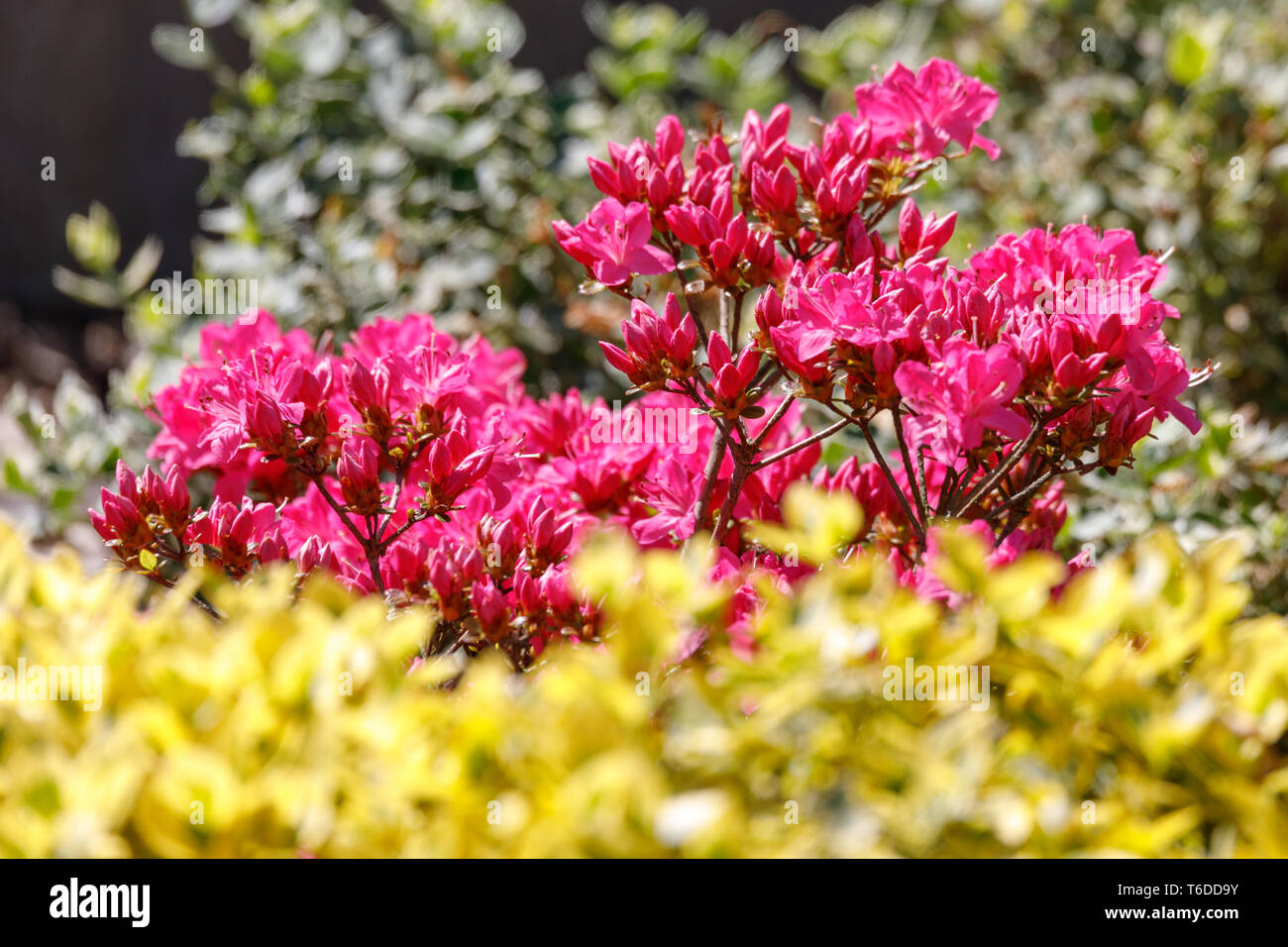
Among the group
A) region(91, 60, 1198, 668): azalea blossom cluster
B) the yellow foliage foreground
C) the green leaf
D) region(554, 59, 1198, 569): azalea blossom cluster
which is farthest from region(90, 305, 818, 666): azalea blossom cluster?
the green leaf

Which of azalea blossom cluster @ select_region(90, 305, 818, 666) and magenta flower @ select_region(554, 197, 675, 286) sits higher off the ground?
magenta flower @ select_region(554, 197, 675, 286)

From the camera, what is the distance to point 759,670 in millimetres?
883

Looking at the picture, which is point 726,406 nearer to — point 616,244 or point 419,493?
point 616,244

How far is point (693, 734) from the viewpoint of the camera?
0.85 meters

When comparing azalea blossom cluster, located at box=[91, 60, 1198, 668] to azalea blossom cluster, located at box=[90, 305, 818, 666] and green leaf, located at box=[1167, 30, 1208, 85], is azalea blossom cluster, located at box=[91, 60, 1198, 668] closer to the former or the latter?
azalea blossom cluster, located at box=[90, 305, 818, 666]

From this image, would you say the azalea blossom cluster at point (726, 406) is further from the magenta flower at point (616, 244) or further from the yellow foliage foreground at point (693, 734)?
the yellow foliage foreground at point (693, 734)

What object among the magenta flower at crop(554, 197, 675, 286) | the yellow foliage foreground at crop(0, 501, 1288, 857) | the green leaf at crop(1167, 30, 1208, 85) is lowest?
the yellow foliage foreground at crop(0, 501, 1288, 857)

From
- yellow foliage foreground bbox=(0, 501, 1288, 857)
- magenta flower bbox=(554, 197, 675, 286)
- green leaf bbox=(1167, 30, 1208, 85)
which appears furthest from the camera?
green leaf bbox=(1167, 30, 1208, 85)

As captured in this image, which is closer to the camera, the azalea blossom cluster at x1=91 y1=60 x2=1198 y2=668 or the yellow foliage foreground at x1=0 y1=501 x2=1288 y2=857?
the yellow foliage foreground at x1=0 y1=501 x2=1288 y2=857

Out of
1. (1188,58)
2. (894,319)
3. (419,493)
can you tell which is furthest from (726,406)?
(1188,58)

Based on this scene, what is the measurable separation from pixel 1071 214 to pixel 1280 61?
91 centimetres

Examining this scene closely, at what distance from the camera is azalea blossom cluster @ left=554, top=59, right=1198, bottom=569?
47.1 inches

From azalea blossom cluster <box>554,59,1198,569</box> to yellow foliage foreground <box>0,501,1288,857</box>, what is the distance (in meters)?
0.28
